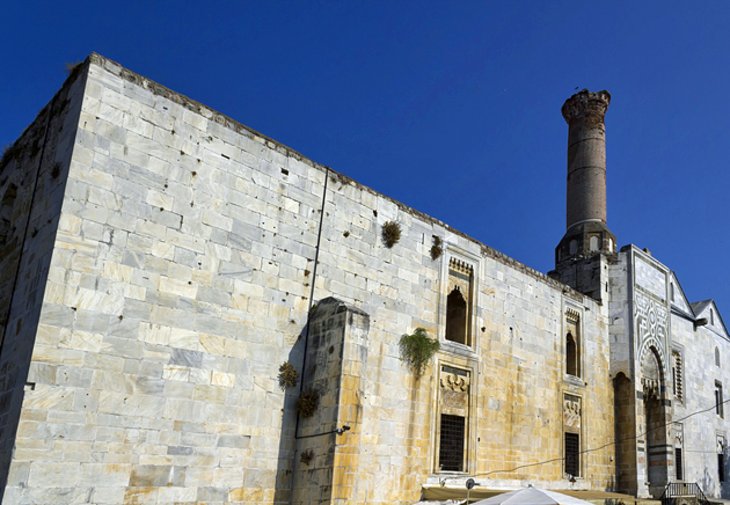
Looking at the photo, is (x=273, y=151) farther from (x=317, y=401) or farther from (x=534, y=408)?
(x=534, y=408)

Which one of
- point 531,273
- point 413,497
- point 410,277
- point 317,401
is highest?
point 531,273

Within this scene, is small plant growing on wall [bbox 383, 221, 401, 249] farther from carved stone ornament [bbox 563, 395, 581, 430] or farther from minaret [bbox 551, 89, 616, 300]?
minaret [bbox 551, 89, 616, 300]

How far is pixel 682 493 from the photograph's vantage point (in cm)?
2073

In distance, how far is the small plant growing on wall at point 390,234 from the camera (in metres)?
14.4

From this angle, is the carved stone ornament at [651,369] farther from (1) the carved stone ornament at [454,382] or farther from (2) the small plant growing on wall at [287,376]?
(2) the small plant growing on wall at [287,376]

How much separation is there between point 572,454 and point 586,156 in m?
11.3

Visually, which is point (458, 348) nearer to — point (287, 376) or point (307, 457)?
point (287, 376)

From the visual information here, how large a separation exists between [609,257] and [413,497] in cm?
1151

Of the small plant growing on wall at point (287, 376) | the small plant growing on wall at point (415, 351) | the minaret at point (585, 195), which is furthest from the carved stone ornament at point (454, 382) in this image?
the minaret at point (585, 195)

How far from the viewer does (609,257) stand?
2161 cm

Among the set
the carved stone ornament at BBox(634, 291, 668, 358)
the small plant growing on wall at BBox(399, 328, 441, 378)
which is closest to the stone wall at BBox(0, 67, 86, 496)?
the small plant growing on wall at BBox(399, 328, 441, 378)

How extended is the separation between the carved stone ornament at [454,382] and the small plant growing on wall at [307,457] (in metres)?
4.29

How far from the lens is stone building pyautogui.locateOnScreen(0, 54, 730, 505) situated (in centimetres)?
962

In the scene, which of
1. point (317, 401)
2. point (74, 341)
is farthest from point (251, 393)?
point (74, 341)
